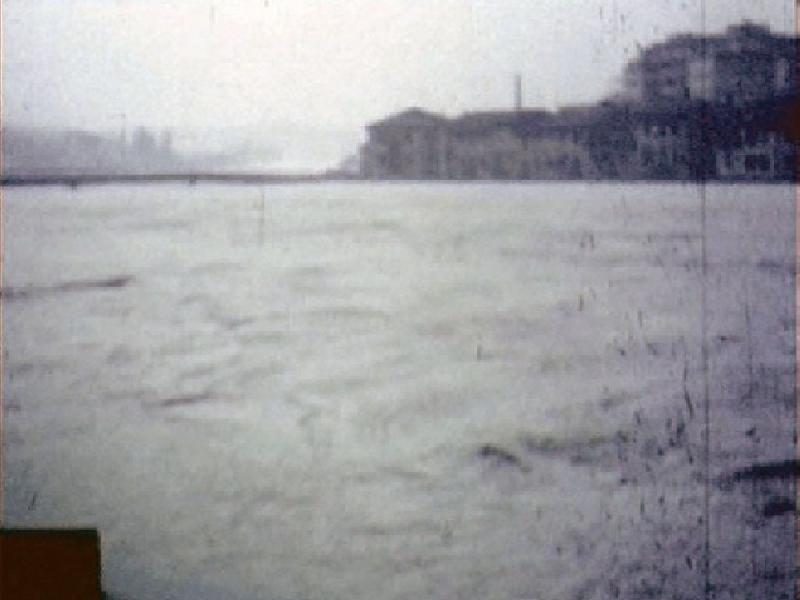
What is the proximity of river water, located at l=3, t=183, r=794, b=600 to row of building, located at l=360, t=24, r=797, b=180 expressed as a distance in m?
0.05

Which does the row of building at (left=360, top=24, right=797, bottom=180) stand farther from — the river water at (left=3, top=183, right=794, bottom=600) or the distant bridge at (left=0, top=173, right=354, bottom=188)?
the distant bridge at (left=0, top=173, right=354, bottom=188)

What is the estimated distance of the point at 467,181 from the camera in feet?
5.99

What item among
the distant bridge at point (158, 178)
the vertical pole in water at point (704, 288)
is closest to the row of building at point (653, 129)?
the vertical pole in water at point (704, 288)

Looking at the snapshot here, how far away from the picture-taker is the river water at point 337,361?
1.74m

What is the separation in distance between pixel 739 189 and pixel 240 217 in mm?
1120

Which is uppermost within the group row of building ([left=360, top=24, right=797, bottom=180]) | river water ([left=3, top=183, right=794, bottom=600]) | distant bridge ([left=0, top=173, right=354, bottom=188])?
row of building ([left=360, top=24, right=797, bottom=180])

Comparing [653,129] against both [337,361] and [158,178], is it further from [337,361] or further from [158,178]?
[158,178]

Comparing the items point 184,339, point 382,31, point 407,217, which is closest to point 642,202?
point 407,217

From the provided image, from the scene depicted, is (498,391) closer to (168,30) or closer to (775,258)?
(775,258)

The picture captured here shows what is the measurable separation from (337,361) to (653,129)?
2.89 feet

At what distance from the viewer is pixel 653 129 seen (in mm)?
1786

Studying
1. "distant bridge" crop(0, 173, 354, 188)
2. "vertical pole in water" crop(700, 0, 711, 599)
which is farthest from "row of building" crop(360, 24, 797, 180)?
"distant bridge" crop(0, 173, 354, 188)

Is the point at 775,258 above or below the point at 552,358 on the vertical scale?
above

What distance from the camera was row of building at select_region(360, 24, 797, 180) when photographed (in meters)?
1.74
